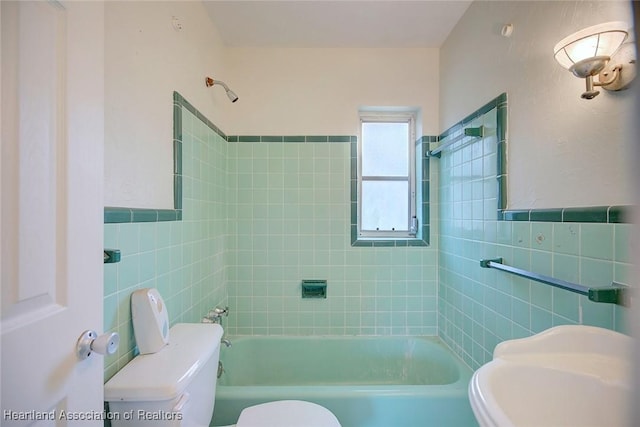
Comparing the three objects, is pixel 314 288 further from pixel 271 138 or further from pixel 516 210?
Answer: pixel 516 210

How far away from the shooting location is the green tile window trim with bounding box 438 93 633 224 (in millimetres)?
768

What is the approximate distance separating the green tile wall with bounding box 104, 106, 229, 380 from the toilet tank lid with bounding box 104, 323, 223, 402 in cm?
8

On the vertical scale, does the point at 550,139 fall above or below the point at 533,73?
below

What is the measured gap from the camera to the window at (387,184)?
2082 millimetres

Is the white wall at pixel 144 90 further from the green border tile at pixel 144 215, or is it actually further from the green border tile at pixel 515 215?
the green border tile at pixel 515 215

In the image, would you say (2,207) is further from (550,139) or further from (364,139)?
(364,139)

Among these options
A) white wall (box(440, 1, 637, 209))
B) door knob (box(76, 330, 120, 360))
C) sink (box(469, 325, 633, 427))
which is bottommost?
sink (box(469, 325, 633, 427))

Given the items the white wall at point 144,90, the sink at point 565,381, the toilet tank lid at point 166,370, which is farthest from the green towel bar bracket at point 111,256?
the sink at point 565,381

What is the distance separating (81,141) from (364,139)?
6.00ft

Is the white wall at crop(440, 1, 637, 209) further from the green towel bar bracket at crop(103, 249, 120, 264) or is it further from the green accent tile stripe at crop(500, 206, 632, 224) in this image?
the green towel bar bracket at crop(103, 249, 120, 264)

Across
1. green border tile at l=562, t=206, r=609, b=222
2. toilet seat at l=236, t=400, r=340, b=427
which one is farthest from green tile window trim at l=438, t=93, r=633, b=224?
toilet seat at l=236, t=400, r=340, b=427

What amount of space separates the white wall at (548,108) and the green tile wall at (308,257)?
939mm

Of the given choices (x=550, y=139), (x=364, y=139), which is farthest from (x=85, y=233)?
(x=364, y=139)

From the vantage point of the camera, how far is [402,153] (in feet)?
6.92
